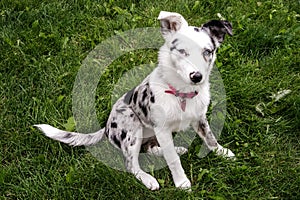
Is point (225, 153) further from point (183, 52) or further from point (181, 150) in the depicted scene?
point (183, 52)

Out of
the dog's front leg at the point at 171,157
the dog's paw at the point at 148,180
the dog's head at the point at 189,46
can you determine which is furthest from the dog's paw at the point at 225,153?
the dog's head at the point at 189,46

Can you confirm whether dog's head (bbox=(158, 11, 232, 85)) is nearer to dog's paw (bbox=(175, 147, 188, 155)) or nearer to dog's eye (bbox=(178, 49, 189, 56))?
dog's eye (bbox=(178, 49, 189, 56))

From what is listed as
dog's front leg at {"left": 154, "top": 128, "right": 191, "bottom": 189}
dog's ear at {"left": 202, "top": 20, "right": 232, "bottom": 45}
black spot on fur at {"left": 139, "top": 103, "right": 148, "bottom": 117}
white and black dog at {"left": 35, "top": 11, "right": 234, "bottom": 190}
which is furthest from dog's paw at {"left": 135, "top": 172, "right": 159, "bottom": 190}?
dog's ear at {"left": 202, "top": 20, "right": 232, "bottom": 45}

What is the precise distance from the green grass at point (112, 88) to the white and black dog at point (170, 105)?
13 centimetres

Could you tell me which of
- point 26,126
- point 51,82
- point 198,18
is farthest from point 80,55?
point 198,18

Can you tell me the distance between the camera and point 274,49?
14.8 ft

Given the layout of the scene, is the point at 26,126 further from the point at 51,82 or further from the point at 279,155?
the point at 279,155

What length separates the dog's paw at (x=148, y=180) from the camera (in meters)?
3.28

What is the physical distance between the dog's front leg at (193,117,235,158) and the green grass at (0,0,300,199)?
2.7 inches

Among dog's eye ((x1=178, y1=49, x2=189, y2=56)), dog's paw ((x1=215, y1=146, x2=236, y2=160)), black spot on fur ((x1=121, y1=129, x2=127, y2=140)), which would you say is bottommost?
dog's paw ((x1=215, y1=146, x2=236, y2=160))

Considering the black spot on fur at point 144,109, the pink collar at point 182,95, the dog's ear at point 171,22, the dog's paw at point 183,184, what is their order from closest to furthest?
the dog's ear at point 171,22 < the pink collar at point 182,95 < the black spot on fur at point 144,109 < the dog's paw at point 183,184

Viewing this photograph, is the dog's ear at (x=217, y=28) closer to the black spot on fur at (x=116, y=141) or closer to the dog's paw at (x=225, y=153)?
the dog's paw at (x=225, y=153)

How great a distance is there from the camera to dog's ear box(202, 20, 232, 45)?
297cm

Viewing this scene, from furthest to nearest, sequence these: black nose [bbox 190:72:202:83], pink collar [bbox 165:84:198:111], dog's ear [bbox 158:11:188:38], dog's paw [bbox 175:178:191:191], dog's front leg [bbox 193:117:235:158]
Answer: dog's front leg [bbox 193:117:235:158], dog's paw [bbox 175:178:191:191], pink collar [bbox 165:84:198:111], dog's ear [bbox 158:11:188:38], black nose [bbox 190:72:202:83]
